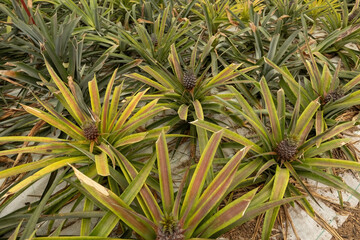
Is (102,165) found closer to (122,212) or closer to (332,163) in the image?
(122,212)

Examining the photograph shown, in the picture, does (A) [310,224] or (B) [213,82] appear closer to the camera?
(A) [310,224]

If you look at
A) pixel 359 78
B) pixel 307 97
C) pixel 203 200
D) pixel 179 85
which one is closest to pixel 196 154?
pixel 179 85

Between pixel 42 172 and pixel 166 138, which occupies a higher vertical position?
pixel 166 138

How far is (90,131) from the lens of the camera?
3.01 ft

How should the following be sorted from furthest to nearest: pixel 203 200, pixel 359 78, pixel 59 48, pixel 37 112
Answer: pixel 59 48
pixel 359 78
pixel 37 112
pixel 203 200

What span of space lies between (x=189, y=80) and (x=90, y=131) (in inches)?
20.4

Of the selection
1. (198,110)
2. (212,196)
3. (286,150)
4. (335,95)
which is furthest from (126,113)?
(335,95)

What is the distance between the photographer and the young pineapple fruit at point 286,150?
90 centimetres

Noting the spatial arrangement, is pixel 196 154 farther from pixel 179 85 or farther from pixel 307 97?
pixel 307 97

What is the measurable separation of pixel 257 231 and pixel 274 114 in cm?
47

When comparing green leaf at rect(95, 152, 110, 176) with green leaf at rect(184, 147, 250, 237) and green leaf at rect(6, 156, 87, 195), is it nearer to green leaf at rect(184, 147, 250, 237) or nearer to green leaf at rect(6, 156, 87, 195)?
green leaf at rect(6, 156, 87, 195)

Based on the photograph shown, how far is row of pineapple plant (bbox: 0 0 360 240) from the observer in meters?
0.73

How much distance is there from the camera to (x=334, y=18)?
1.77 metres

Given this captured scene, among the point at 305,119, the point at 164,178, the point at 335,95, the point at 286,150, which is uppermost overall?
the point at 335,95
